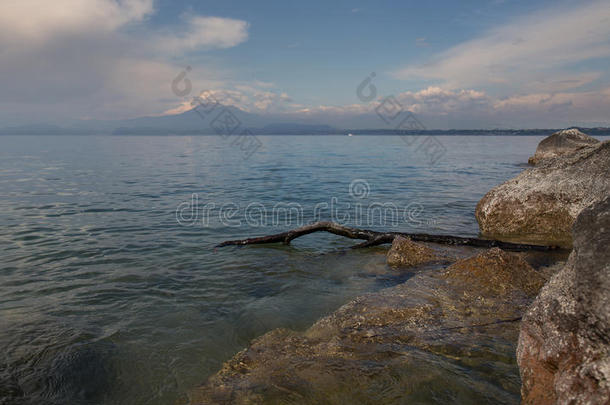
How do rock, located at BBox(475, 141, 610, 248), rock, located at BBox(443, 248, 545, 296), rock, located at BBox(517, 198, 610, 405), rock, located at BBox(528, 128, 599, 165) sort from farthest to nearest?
rock, located at BBox(528, 128, 599, 165) < rock, located at BBox(475, 141, 610, 248) < rock, located at BBox(443, 248, 545, 296) < rock, located at BBox(517, 198, 610, 405)

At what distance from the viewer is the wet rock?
154 inches

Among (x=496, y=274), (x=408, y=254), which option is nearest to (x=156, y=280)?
(x=408, y=254)

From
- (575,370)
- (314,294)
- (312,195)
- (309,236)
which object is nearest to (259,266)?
(314,294)

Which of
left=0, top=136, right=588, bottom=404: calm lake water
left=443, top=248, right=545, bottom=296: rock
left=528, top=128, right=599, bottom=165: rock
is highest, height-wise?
left=528, top=128, right=599, bottom=165: rock

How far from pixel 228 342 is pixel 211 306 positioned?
4.20 feet

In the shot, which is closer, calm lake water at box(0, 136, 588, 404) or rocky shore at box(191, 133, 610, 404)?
rocky shore at box(191, 133, 610, 404)

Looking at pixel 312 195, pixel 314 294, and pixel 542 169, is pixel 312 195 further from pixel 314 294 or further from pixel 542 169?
pixel 314 294

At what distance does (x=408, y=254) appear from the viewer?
27.6ft

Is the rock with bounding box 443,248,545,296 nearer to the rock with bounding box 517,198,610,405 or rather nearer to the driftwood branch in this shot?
the driftwood branch

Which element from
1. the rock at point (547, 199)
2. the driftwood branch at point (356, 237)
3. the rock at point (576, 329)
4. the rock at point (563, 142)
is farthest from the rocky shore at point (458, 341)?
the rock at point (563, 142)

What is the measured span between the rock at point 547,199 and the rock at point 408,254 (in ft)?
13.2

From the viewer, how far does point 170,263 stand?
8719 mm

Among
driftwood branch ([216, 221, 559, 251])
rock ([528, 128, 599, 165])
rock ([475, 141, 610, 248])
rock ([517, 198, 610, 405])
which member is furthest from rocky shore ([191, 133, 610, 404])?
rock ([528, 128, 599, 165])

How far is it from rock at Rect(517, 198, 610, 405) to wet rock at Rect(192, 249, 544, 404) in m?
0.94
